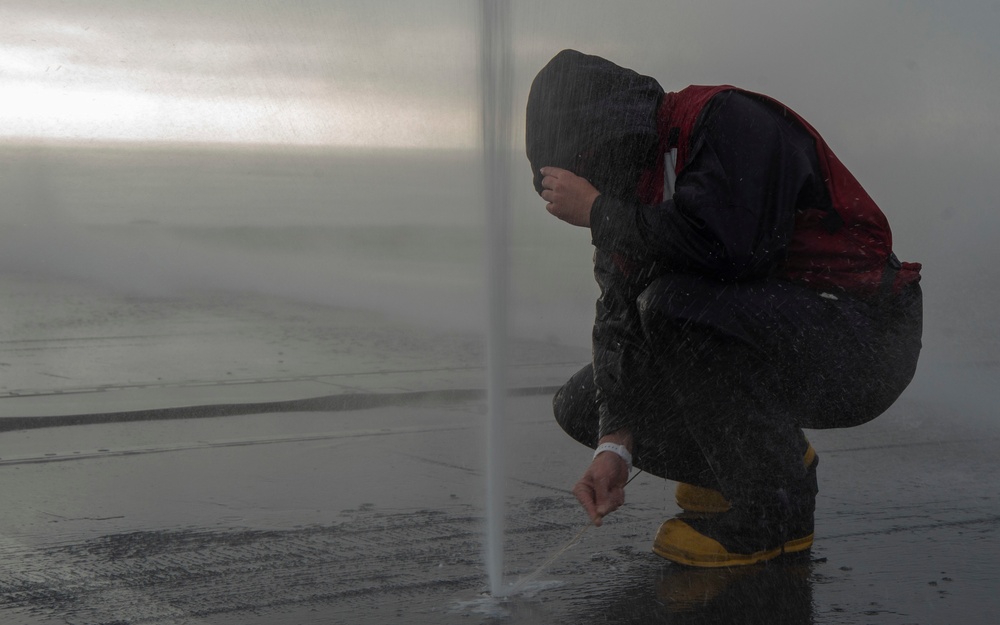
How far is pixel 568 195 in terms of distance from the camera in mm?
2117

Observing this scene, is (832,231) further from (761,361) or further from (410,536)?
(410,536)

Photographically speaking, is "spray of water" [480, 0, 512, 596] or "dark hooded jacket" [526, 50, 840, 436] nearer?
"dark hooded jacket" [526, 50, 840, 436]

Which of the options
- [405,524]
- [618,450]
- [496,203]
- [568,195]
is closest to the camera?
[568,195]

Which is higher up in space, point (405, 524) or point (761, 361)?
point (761, 361)

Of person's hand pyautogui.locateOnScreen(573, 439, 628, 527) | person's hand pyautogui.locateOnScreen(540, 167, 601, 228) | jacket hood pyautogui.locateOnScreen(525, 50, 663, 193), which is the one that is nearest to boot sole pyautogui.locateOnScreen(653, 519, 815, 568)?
person's hand pyautogui.locateOnScreen(573, 439, 628, 527)

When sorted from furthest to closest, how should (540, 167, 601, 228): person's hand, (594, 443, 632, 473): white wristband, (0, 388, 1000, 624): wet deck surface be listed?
(594, 443, 632, 473): white wristband
(540, 167, 601, 228): person's hand
(0, 388, 1000, 624): wet deck surface

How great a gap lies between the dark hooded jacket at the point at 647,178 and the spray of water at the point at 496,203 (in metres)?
0.16

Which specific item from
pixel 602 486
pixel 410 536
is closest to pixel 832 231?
pixel 602 486

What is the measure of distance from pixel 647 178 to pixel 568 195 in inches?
6.8

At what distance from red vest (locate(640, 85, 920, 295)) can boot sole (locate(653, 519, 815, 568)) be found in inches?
21.3

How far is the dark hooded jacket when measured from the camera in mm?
→ 2012

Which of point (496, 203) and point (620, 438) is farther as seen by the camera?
point (496, 203)

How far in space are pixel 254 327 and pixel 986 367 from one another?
4.31 m

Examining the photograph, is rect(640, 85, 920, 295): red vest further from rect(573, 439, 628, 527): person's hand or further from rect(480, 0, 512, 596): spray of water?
rect(573, 439, 628, 527): person's hand
